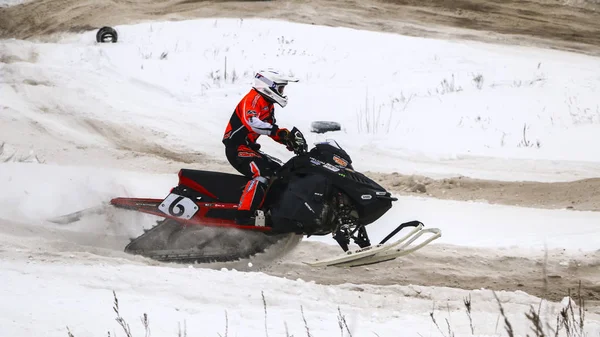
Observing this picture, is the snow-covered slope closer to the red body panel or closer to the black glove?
the red body panel

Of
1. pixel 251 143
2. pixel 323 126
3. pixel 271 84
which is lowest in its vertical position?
pixel 323 126

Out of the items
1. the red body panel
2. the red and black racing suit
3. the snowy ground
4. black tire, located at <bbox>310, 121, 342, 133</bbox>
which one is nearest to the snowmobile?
the red body panel

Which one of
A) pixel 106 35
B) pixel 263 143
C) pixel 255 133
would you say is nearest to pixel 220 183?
pixel 255 133

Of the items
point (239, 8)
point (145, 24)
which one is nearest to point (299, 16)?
point (239, 8)

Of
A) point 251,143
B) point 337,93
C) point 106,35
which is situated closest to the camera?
point 251,143

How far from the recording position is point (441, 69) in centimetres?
1666

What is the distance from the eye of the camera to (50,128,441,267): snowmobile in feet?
23.7

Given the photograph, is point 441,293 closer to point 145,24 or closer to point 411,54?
point 411,54

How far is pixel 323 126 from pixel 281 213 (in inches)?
226

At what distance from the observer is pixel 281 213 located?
756 centimetres

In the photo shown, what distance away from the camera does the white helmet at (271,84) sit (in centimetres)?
770

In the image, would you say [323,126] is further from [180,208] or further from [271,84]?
A: [180,208]

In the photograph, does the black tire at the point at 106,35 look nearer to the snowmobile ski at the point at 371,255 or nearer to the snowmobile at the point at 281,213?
the snowmobile at the point at 281,213

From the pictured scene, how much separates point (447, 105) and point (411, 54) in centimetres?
Result: 377
